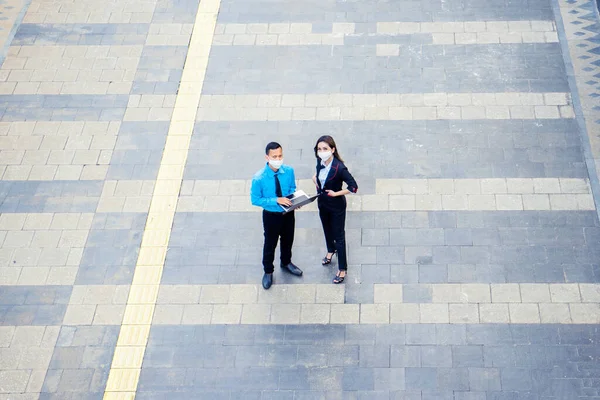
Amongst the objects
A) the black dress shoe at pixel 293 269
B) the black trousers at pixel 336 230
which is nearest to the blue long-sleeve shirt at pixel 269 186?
the black trousers at pixel 336 230

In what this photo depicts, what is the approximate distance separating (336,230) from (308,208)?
1.40 m

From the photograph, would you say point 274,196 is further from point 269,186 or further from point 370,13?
point 370,13

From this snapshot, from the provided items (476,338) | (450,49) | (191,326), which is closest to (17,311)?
(191,326)

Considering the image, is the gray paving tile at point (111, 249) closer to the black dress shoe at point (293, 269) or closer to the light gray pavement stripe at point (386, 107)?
the black dress shoe at point (293, 269)

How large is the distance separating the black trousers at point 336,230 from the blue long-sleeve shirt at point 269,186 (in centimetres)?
57

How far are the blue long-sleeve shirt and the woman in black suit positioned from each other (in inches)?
13.5

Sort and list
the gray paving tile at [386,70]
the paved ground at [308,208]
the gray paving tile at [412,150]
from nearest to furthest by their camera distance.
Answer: the paved ground at [308,208], the gray paving tile at [412,150], the gray paving tile at [386,70]

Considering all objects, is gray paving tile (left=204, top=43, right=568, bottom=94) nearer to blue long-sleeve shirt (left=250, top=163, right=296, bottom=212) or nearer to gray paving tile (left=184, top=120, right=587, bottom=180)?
gray paving tile (left=184, top=120, right=587, bottom=180)

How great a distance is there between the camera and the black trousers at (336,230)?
862 cm

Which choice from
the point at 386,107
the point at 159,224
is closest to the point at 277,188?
the point at 159,224

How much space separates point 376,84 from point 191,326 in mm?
4863

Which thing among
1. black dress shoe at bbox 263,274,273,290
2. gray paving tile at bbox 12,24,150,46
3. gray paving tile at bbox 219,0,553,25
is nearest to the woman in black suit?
black dress shoe at bbox 263,274,273,290

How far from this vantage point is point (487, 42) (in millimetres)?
12086

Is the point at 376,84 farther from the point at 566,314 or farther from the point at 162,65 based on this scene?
the point at 566,314
